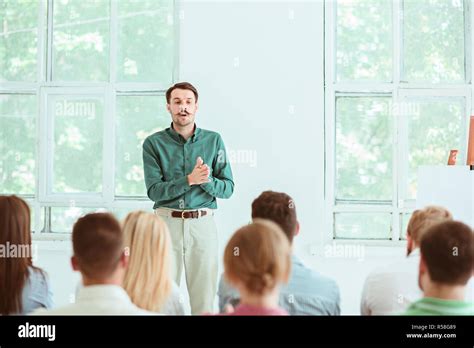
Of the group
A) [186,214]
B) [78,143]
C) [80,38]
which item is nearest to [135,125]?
[78,143]

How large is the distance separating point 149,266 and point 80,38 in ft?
6.05

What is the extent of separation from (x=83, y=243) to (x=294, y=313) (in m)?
0.56

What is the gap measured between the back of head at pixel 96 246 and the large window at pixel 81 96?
4.69 ft

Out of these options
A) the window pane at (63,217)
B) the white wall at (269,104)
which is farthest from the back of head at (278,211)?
the window pane at (63,217)

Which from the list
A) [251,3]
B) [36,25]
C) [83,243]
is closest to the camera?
[83,243]

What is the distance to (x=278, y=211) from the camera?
1.71 m

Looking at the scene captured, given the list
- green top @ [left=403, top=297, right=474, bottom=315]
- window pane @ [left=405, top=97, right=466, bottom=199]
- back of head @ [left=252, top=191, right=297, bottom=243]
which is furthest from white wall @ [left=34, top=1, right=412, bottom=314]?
green top @ [left=403, top=297, right=474, bottom=315]

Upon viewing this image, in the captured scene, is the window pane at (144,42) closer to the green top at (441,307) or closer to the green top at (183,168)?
the green top at (183,168)

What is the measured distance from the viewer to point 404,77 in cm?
296

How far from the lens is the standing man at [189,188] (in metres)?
2.38
